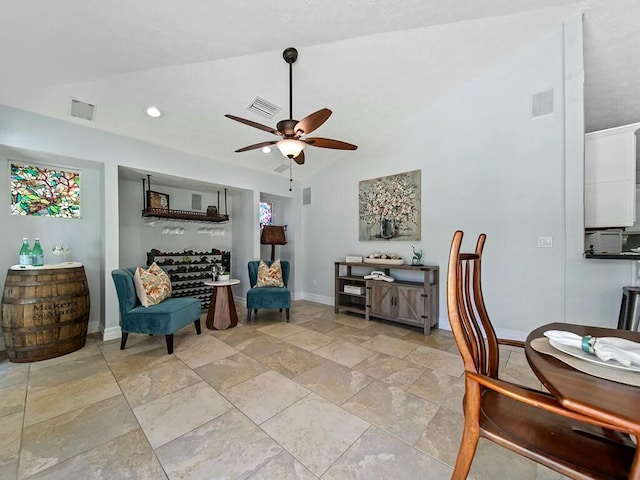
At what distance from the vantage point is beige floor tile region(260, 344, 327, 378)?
7.66 ft

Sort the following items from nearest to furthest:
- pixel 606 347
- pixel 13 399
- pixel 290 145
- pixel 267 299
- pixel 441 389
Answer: pixel 606 347 → pixel 13 399 → pixel 441 389 → pixel 290 145 → pixel 267 299

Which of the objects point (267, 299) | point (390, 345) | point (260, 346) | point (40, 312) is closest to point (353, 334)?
point (390, 345)

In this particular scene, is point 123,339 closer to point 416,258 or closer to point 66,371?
point 66,371

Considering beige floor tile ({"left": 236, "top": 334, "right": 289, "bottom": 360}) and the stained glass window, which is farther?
the stained glass window

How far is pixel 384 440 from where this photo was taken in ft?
4.92

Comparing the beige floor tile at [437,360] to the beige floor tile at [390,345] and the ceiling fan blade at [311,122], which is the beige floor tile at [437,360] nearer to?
the beige floor tile at [390,345]

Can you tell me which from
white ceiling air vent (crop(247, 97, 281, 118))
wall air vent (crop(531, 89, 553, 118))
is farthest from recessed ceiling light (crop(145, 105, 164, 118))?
wall air vent (crop(531, 89, 553, 118))

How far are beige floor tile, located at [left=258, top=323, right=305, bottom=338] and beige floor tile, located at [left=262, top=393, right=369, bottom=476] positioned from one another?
4.74 feet

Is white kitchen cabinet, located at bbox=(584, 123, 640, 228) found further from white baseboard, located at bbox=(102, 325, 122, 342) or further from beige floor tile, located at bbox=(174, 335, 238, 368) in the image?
white baseboard, located at bbox=(102, 325, 122, 342)

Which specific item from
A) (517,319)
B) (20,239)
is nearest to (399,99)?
(517,319)

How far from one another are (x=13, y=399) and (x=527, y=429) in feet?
10.6

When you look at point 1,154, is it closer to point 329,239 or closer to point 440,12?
point 329,239

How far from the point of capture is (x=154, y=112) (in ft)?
9.77

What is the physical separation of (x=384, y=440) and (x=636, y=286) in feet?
9.12
